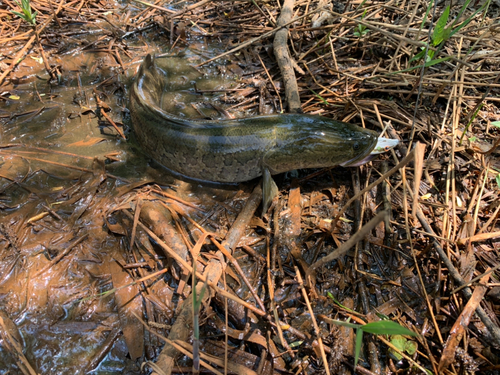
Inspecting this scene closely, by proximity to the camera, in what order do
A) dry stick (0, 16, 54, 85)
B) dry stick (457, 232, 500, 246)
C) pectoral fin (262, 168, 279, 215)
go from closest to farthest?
1. dry stick (457, 232, 500, 246)
2. pectoral fin (262, 168, 279, 215)
3. dry stick (0, 16, 54, 85)

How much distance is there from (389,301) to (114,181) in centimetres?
305

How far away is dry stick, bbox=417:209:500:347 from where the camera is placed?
7.15 ft

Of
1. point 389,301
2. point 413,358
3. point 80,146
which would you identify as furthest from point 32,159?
point 413,358

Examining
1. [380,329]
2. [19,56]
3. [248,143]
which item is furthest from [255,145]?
[19,56]

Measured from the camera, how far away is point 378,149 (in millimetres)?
3184

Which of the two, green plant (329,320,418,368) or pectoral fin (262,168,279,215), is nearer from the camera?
green plant (329,320,418,368)

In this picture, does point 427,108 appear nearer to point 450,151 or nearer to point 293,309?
point 450,151

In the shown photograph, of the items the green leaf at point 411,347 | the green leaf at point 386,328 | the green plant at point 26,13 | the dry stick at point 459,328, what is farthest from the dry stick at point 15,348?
the green plant at point 26,13

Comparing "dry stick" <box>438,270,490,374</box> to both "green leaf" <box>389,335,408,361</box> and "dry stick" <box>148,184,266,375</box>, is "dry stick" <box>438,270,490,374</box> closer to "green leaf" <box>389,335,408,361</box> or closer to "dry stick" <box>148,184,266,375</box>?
"green leaf" <box>389,335,408,361</box>

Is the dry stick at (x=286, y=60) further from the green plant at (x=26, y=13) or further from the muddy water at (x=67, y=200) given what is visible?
the green plant at (x=26, y=13)

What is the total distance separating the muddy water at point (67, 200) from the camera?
7.75 feet

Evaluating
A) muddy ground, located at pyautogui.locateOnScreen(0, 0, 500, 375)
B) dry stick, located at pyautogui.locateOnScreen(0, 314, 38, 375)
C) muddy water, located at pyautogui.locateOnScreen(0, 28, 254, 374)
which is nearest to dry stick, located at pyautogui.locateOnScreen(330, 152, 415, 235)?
muddy ground, located at pyautogui.locateOnScreen(0, 0, 500, 375)

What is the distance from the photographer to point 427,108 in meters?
3.62

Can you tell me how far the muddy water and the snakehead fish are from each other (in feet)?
0.92
